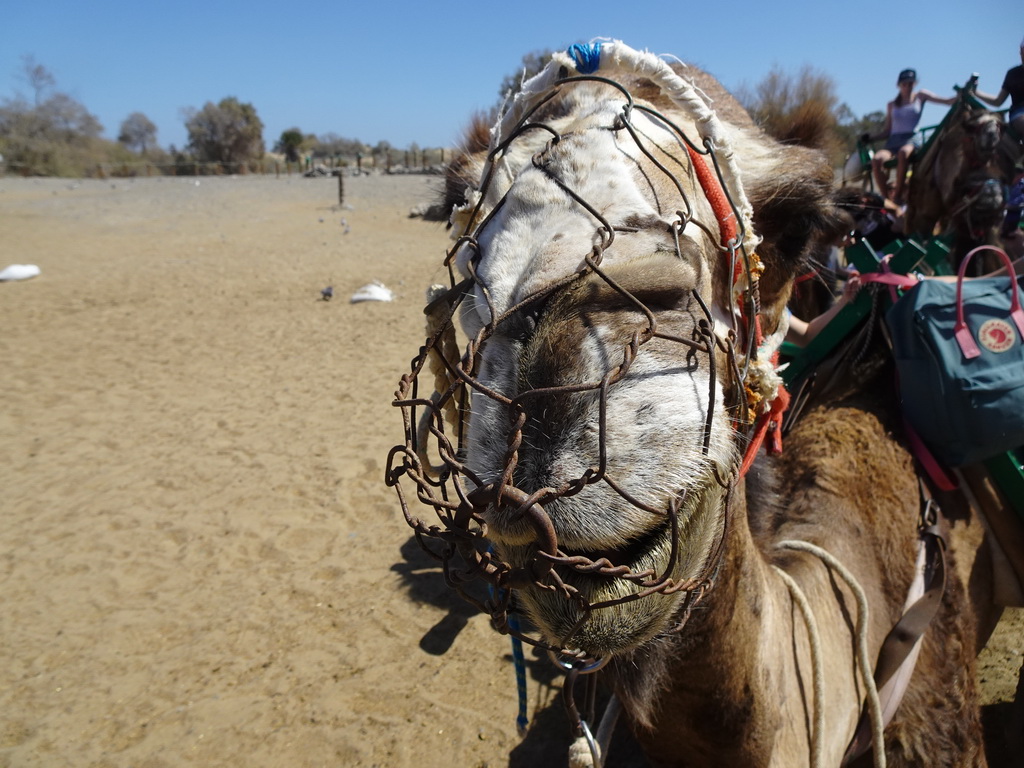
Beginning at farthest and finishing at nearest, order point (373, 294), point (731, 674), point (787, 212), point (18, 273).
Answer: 1. point (18, 273)
2. point (373, 294)
3. point (787, 212)
4. point (731, 674)

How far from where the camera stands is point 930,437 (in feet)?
7.52

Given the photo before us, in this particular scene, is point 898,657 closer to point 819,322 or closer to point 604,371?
point 819,322

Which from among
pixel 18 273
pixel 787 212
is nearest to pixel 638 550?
pixel 787 212

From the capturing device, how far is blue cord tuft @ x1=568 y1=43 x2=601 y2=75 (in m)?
1.53

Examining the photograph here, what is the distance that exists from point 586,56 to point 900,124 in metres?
8.07

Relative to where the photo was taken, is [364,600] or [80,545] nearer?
[364,600]

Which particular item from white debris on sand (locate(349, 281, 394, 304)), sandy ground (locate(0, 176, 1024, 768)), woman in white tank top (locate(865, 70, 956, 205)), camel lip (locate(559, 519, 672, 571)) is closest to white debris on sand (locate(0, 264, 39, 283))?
sandy ground (locate(0, 176, 1024, 768))

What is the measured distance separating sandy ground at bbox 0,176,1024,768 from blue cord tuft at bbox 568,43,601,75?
39.2 inches

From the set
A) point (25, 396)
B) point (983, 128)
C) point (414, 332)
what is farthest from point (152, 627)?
point (983, 128)

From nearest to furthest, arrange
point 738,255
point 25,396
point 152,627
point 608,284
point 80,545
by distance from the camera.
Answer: point 608,284
point 738,255
point 152,627
point 80,545
point 25,396

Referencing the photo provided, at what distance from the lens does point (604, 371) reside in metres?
1.00

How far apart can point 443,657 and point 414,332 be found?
6519 mm

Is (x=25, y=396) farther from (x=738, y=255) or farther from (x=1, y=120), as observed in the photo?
(x=1, y=120)

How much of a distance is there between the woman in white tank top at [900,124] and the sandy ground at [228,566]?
17.4 feet
